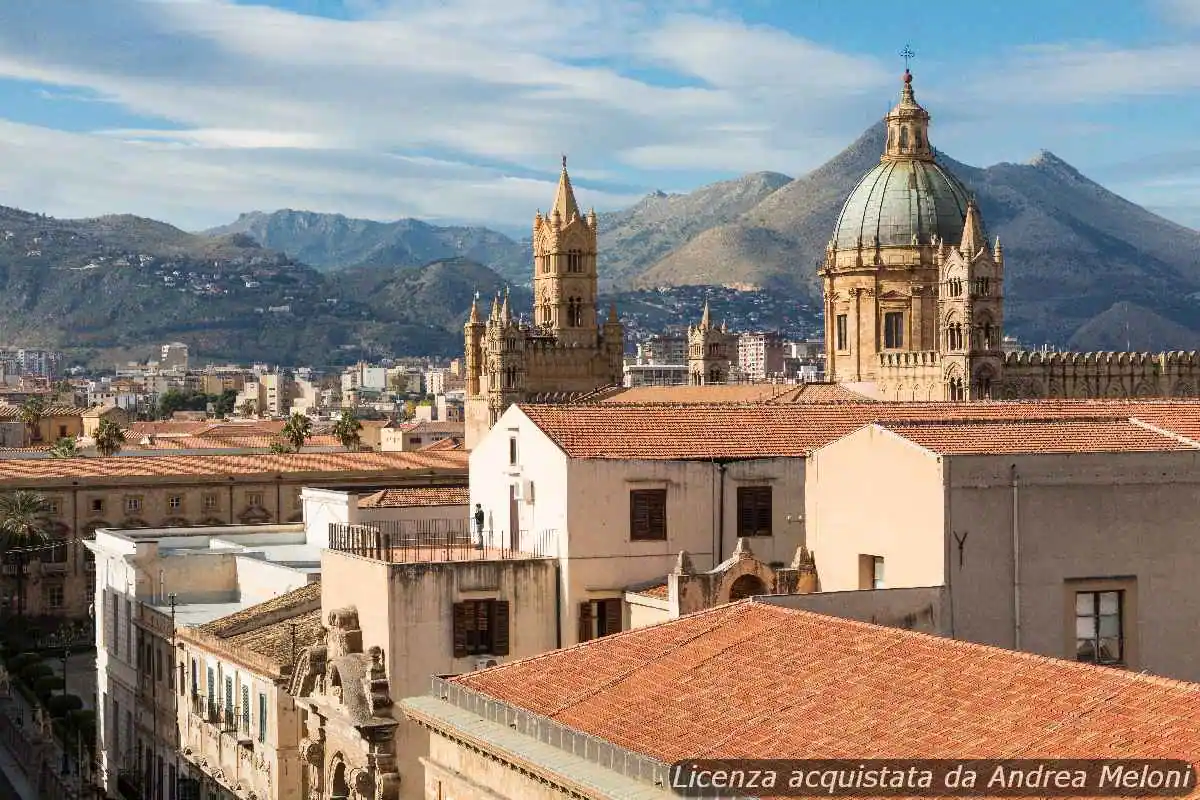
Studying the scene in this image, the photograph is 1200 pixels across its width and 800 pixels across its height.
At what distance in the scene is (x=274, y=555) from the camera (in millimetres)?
53844

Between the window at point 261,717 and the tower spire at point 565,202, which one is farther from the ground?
the tower spire at point 565,202

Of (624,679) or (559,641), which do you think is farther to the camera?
(559,641)

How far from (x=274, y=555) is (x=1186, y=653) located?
29408 millimetres

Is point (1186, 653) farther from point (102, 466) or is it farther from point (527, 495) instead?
point (102, 466)

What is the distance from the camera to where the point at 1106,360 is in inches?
3118

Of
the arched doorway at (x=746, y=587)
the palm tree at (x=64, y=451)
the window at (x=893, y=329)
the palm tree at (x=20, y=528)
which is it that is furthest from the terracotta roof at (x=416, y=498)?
the palm tree at (x=64, y=451)

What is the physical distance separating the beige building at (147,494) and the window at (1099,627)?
57.1 m

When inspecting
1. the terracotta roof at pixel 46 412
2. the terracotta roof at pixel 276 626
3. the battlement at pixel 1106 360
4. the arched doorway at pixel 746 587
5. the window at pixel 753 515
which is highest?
the battlement at pixel 1106 360

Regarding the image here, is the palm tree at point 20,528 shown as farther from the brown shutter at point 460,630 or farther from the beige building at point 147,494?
the brown shutter at point 460,630

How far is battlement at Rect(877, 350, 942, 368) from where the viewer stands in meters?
80.5

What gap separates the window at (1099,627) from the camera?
30.2 metres

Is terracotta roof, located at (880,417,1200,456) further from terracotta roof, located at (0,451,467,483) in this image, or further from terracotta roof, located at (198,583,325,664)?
terracotta roof, located at (0,451,467,483)

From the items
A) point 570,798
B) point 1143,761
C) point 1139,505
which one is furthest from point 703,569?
point 1143,761

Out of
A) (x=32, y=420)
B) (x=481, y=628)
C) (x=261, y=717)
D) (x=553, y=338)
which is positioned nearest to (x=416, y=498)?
(x=261, y=717)
